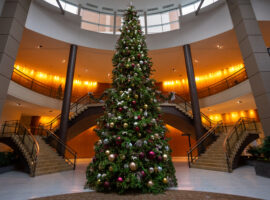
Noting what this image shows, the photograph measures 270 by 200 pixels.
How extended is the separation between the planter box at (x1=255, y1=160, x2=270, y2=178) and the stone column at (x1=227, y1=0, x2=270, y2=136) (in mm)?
Answer: 1463

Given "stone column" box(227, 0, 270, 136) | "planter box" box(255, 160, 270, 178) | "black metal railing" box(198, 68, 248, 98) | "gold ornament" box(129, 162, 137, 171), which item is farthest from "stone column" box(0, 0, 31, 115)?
"black metal railing" box(198, 68, 248, 98)

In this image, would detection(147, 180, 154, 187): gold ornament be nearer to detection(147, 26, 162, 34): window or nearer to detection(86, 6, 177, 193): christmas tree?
detection(86, 6, 177, 193): christmas tree

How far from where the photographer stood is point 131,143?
4.07 meters

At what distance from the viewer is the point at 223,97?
11.6 meters

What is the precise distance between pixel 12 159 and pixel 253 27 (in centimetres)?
1479

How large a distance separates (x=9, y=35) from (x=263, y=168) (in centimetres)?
1159

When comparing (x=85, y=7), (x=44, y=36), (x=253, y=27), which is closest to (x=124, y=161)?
(x=253, y=27)

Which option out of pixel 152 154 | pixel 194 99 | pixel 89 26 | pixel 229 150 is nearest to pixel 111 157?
pixel 152 154

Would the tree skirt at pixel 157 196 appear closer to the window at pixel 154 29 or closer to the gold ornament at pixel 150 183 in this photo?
the gold ornament at pixel 150 183

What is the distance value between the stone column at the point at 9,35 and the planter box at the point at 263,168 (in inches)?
404

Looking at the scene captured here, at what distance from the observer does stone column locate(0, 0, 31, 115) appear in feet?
20.4

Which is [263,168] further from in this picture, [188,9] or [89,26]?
[89,26]

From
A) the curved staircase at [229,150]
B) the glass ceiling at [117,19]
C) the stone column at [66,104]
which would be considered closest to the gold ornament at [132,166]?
the curved staircase at [229,150]

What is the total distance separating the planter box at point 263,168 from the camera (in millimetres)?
5406
